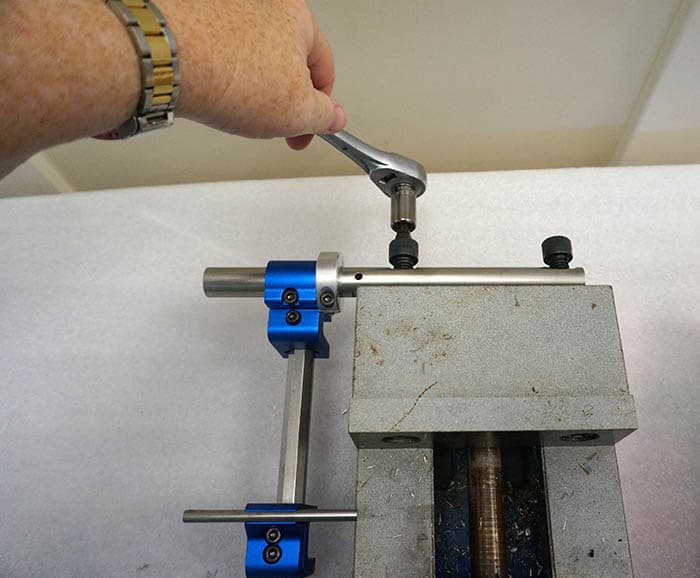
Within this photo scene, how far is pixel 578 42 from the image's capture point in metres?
0.98

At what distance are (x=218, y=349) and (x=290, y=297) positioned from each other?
329mm

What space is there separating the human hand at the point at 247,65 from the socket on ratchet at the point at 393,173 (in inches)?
4.5

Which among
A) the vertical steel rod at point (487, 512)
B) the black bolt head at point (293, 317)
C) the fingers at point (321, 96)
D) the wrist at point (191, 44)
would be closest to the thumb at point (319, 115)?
the fingers at point (321, 96)

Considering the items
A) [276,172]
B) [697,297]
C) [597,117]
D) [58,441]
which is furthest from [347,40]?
[58,441]

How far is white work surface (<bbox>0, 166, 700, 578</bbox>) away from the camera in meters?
0.82

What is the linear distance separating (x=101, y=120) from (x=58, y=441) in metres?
0.68

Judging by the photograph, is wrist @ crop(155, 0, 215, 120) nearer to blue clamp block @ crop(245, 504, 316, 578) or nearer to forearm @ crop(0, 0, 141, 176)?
forearm @ crop(0, 0, 141, 176)

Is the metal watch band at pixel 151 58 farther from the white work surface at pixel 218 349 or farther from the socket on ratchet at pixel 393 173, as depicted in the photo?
the white work surface at pixel 218 349

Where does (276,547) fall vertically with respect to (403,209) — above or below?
below

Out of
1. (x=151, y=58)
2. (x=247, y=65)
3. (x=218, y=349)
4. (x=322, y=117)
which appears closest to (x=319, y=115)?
(x=322, y=117)

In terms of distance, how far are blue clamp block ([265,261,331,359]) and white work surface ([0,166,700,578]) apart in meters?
0.22

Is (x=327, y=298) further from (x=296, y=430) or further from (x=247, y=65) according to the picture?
(x=247, y=65)

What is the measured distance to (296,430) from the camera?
0.73 m

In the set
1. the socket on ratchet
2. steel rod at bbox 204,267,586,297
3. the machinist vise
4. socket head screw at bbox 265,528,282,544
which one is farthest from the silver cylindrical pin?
socket head screw at bbox 265,528,282,544
